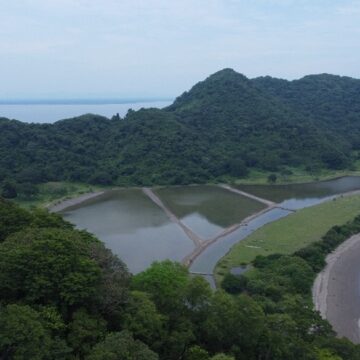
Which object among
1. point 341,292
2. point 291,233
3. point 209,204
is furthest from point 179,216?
point 341,292

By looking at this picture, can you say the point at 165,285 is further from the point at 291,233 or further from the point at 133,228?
the point at 133,228

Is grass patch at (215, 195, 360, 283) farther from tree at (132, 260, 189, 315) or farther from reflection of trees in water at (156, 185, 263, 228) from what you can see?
tree at (132, 260, 189, 315)

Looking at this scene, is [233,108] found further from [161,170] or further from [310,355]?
[310,355]

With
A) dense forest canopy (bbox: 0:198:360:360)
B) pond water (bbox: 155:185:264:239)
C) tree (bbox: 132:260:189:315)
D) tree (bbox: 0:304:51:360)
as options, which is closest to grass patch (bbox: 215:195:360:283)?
pond water (bbox: 155:185:264:239)

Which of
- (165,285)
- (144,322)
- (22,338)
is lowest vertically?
(144,322)

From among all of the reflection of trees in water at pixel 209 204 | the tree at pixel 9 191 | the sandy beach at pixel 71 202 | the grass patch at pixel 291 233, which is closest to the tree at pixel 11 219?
the grass patch at pixel 291 233
